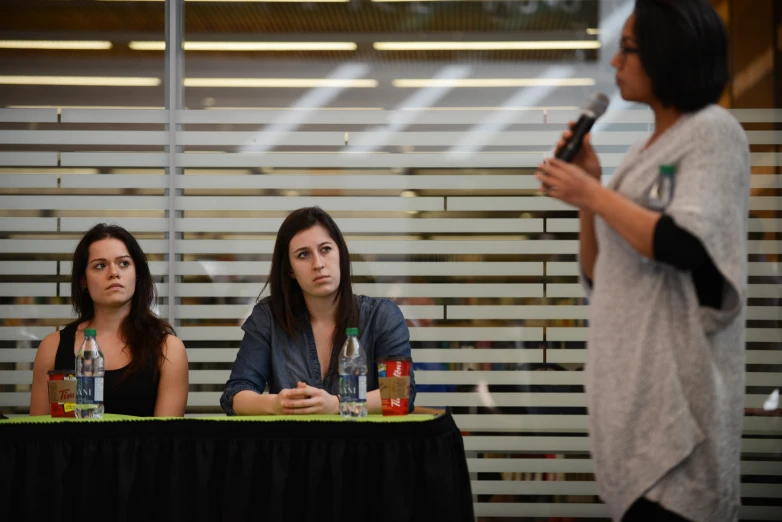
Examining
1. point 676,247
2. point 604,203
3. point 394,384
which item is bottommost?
point 394,384

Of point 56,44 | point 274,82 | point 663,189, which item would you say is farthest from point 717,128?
point 56,44

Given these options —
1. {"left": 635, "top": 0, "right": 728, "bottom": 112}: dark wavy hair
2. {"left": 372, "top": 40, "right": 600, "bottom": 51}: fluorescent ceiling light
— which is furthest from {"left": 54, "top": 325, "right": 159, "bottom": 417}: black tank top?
{"left": 635, "top": 0, "right": 728, "bottom": 112}: dark wavy hair

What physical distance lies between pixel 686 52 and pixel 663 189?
31cm

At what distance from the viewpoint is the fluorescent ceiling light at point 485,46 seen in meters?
3.98

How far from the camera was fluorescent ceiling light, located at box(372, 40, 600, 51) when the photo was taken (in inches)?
157

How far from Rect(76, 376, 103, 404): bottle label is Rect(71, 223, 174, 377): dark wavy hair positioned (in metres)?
0.55

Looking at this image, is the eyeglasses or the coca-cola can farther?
the coca-cola can

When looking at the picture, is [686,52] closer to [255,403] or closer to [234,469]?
[234,469]

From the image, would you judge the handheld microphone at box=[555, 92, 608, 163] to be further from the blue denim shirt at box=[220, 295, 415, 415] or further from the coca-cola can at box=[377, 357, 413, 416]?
the blue denim shirt at box=[220, 295, 415, 415]

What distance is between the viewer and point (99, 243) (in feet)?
10.5

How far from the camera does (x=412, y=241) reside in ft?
13.0

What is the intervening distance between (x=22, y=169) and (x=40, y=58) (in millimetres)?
565

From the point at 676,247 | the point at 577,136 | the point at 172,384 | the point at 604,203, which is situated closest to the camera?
the point at 676,247

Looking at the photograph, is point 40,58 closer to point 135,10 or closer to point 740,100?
point 135,10
